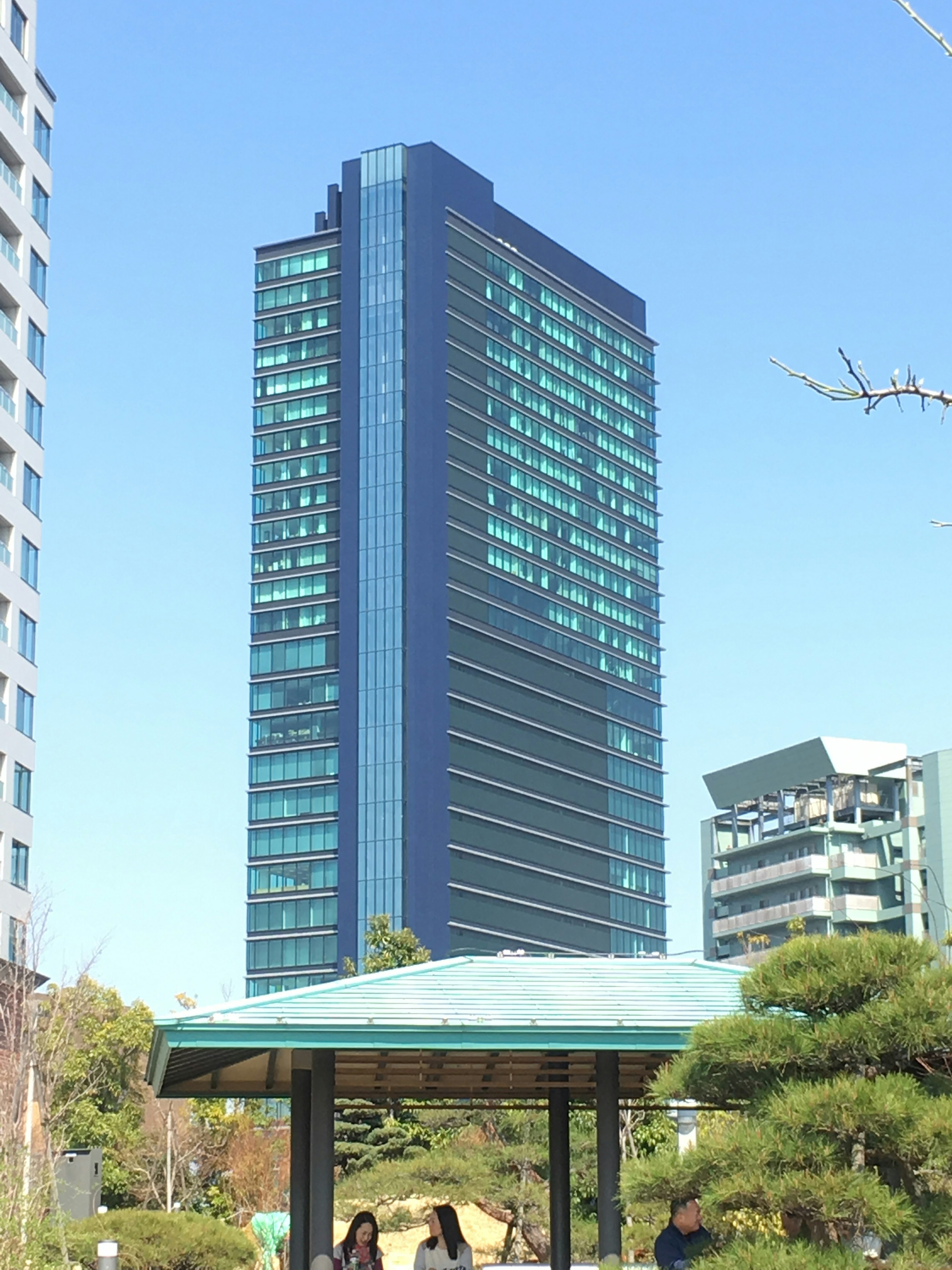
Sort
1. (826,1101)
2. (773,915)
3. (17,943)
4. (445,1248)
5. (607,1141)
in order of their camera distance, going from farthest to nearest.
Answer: (773,915) < (17,943) < (445,1248) < (607,1141) < (826,1101)

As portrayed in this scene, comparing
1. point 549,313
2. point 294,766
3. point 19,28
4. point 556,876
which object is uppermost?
point 549,313

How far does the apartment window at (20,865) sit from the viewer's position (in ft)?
184

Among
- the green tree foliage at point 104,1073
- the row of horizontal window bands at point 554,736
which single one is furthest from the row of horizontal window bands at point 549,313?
the green tree foliage at point 104,1073

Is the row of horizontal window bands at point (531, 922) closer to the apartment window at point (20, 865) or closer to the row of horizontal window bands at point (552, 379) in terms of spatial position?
the row of horizontal window bands at point (552, 379)

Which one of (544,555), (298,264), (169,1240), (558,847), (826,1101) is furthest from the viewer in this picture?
(544,555)

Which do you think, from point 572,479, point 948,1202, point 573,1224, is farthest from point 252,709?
point 948,1202

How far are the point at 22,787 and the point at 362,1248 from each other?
4239cm

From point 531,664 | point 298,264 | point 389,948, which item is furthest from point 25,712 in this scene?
point 298,264

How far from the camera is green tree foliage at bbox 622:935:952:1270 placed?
468 inches

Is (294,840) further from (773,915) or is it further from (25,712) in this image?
(25,712)

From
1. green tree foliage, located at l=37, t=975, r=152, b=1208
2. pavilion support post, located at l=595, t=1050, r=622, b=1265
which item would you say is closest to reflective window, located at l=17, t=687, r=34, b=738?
green tree foliage, located at l=37, t=975, r=152, b=1208

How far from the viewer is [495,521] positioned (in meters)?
134

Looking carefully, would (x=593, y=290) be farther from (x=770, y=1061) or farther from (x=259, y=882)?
(x=770, y=1061)

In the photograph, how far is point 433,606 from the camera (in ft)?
411
